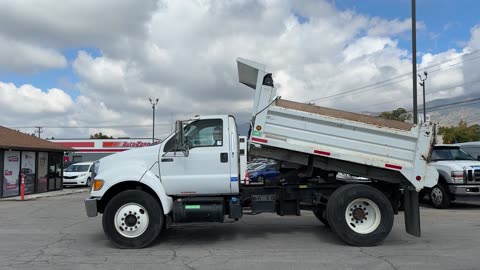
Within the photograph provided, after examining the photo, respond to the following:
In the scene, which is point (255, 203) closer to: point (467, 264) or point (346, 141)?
point (346, 141)

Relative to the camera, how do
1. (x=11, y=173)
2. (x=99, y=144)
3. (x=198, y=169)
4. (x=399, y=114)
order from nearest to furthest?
1. (x=198, y=169)
2. (x=11, y=173)
3. (x=99, y=144)
4. (x=399, y=114)

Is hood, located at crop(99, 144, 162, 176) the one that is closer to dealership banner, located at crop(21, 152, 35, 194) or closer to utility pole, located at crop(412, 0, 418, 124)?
utility pole, located at crop(412, 0, 418, 124)

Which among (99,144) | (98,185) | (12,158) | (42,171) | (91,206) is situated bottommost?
(91,206)

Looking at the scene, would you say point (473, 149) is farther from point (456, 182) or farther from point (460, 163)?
point (456, 182)

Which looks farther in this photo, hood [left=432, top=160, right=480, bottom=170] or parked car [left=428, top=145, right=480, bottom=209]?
hood [left=432, top=160, right=480, bottom=170]

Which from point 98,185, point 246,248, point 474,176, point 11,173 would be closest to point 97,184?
point 98,185

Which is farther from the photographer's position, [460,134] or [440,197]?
[460,134]

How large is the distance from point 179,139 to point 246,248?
2337mm

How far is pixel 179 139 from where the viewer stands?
8.52m

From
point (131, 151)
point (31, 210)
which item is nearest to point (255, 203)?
point (131, 151)

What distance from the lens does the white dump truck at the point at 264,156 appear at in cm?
824

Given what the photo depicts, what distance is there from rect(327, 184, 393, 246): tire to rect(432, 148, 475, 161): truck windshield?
26.7 ft

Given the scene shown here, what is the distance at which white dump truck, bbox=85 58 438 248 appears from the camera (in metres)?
8.24

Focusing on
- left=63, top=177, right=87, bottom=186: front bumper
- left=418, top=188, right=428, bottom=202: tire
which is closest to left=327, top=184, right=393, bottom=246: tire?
left=418, top=188, right=428, bottom=202: tire
